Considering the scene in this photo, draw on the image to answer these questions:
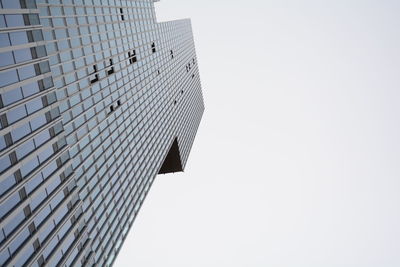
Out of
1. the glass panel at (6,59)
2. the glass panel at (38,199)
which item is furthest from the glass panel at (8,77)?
the glass panel at (38,199)

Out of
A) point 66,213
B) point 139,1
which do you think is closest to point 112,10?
point 139,1

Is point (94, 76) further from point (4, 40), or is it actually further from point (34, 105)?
point (4, 40)

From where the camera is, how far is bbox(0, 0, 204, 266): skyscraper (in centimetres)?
3056

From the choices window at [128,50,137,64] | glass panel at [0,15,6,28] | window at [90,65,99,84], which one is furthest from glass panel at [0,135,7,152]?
window at [128,50,137,64]

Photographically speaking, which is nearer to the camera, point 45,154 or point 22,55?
point 22,55

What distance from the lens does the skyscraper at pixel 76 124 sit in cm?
3056

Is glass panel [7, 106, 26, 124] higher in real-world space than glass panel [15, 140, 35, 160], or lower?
higher

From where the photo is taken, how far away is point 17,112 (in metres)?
31.0

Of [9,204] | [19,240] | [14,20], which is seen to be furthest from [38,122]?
[19,240]

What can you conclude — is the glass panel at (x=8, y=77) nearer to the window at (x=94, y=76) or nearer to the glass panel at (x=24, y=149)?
the glass panel at (x=24, y=149)

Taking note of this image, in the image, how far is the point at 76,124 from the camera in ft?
156

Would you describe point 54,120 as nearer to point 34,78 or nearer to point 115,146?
point 34,78

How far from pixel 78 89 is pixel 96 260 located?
21554 millimetres

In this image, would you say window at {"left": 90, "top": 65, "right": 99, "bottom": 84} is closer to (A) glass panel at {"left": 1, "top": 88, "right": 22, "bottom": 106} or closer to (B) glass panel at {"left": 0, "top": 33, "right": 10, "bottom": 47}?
(A) glass panel at {"left": 1, "top": 88, "right": 22, "bottom": 106}
